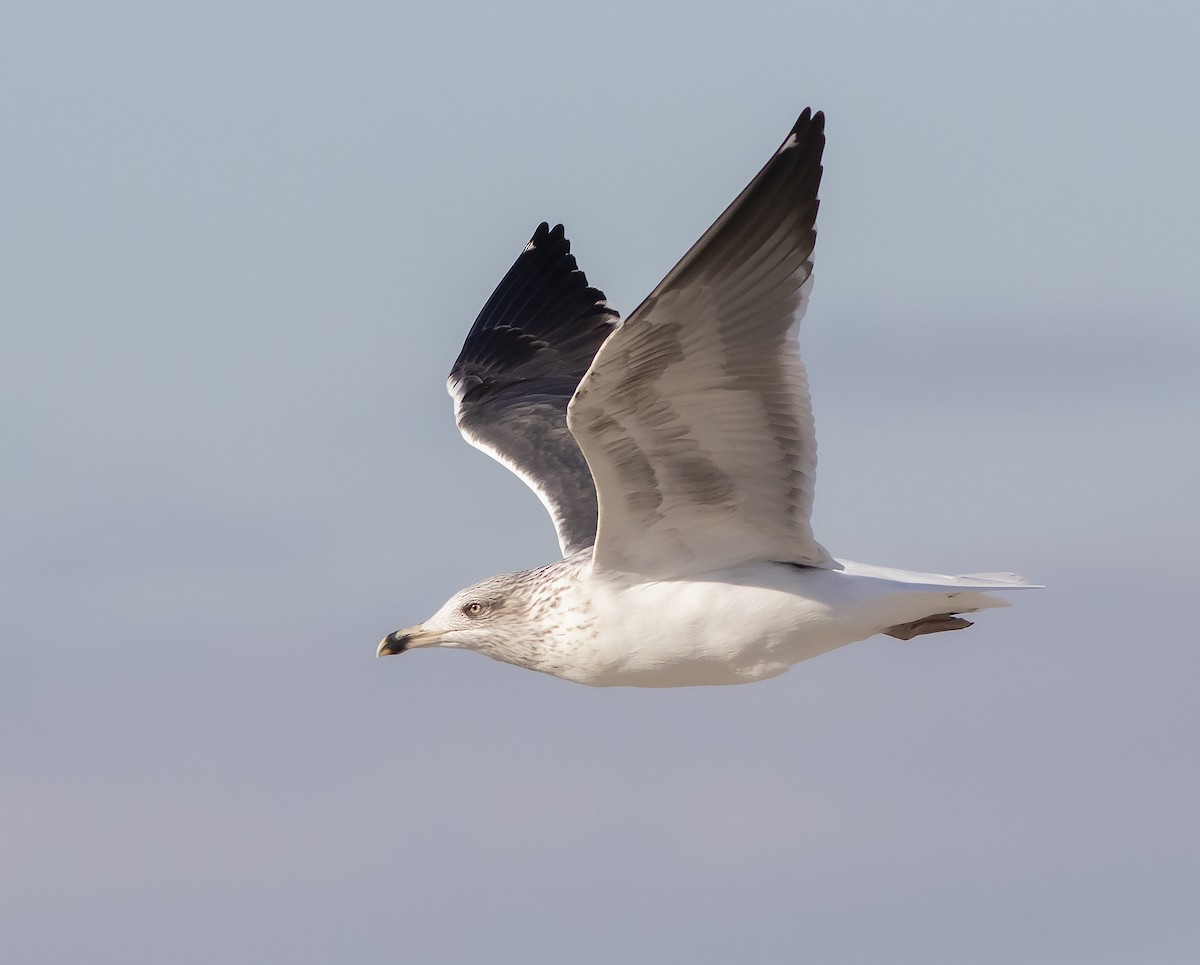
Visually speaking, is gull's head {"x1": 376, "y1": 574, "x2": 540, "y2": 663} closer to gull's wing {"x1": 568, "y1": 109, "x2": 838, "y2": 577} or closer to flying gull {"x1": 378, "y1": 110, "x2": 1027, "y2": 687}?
flying gull {"x1": 378, "y1": 110, "x2": 1027, "y2": 687}

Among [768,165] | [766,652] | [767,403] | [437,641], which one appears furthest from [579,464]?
[768,165]

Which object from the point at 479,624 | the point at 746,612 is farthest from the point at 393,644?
the point at 746,612

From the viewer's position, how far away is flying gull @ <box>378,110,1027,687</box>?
33.7ft

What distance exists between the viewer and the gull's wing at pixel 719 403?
33.3 feet

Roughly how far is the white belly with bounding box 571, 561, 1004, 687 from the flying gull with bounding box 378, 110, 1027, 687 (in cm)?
1

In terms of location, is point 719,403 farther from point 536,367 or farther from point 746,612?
point 536,367

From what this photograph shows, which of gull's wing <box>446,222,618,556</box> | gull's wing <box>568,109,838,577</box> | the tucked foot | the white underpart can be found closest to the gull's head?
the white underpart

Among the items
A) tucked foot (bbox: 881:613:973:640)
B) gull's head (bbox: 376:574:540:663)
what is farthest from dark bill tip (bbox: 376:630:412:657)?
tucked foot (bbox: 881:613:973:640)

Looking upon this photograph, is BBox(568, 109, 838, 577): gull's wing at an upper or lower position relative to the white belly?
upper

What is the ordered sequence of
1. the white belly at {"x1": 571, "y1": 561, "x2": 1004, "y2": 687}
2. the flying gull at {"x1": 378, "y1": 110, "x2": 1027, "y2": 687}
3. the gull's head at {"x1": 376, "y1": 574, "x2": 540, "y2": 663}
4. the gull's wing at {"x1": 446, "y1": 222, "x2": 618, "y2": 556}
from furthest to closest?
1. the gull's wing at {"x1": 446, "y1": 222, "x2": 618, "y2": 556}
2. the gull's head at {"x1": 376, "y1": 574, "x2": 540, "y2": 663}
3. the white belly at {"x1": 571, "y1": 561, "x2": 1004, "y2": 687}
4. the flying gull at {"x1": 378, "y1": 110, "x2": 1027, "y2": 687}

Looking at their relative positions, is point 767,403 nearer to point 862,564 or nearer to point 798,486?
point 798,486

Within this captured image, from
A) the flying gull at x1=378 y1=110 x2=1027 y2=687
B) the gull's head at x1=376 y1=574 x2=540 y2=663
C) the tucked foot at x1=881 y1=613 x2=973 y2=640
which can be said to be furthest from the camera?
the tucked foot at x1=881 y1=613 x2=973 y2=640

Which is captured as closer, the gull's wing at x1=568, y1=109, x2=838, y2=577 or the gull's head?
the gull's wing at x1=568, y1=109, x2=838, y2=577

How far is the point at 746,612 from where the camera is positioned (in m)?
12.2
